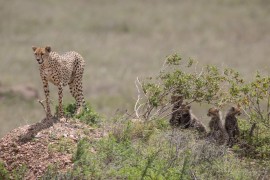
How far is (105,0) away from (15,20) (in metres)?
8.58

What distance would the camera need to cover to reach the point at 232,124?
51.3 feet

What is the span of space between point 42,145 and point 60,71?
162 cm

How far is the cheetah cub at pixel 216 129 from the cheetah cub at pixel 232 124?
121 mm

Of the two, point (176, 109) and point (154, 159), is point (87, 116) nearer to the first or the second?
point (176, 109)

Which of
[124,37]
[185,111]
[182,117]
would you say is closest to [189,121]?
[185,111]

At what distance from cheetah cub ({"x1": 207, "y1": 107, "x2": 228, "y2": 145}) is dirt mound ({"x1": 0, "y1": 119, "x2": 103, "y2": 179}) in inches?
91.4

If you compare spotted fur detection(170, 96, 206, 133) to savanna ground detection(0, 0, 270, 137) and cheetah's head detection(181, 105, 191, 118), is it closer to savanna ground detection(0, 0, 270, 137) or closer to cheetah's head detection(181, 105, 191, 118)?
cheetah's head detection(181, 105, 191, 118)

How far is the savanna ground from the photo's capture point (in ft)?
115

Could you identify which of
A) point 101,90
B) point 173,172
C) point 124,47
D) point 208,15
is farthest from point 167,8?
point 173,172

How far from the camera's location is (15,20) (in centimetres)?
4406

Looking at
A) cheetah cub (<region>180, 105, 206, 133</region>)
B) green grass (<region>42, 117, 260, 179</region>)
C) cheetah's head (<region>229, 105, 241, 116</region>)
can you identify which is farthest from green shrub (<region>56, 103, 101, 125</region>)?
cheetah's head (<region>229, 105, 241, 116</region>)

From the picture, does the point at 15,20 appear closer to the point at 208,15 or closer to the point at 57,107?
the point at 208,15

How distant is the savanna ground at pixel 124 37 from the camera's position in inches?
1382

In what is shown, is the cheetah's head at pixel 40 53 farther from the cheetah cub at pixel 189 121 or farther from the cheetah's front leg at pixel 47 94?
the cheetah cub at pixel 189 121
